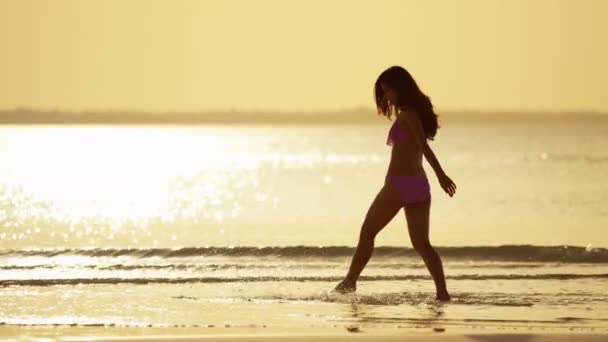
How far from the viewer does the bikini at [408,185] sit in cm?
1206

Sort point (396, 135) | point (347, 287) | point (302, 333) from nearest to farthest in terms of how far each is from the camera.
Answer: point (302, 333)
point (396, 135)
point (347, 287)

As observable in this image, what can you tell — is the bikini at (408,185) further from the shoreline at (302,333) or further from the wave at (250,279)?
the wave at (250,279)

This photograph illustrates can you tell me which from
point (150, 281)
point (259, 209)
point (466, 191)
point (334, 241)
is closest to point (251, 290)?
point (150, 281)

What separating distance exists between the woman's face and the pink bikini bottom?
641mm

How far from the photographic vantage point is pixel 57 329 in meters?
10.6

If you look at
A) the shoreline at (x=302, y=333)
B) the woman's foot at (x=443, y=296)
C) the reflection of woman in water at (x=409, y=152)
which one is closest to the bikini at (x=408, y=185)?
the reflection of woman in water at (x=409, y=152)

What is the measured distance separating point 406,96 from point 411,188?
0.78 meters

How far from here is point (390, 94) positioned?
12078 mm

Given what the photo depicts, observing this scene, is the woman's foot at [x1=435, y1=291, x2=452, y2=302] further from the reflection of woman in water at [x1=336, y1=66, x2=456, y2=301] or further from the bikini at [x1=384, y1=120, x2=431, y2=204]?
the bikini at [x1=384, y1=120, x2=431, y2=204]

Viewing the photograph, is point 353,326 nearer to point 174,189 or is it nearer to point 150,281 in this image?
point 150,281

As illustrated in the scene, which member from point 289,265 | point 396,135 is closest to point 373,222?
point 396,135

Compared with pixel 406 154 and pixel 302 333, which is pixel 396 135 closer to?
pixel 406 154

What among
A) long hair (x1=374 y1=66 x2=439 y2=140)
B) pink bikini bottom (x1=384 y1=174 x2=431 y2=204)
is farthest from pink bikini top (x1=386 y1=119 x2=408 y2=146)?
pink bikini bottom (x1=384 y1=174 x2=431 y2=204)

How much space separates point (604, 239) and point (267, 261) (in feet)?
21.9
